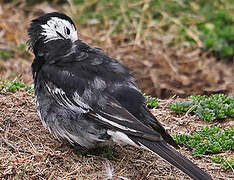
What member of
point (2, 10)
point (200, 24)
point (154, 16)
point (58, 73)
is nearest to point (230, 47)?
point (200, 24)

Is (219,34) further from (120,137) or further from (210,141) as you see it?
(120,137)

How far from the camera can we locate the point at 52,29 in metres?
5.94

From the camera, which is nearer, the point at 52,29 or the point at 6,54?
the point at 52,29

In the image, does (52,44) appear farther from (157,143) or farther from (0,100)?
(157,143)

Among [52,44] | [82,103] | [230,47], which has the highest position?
[52,44]

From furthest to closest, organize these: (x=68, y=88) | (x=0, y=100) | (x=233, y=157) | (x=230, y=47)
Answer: (x=230, y=47) → (x=0, y=100) → (x=233, y=157) → (x=68, y=88)

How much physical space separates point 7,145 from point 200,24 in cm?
739

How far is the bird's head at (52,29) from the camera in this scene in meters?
5.93

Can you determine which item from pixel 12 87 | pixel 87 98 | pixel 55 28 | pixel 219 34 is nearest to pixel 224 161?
pixel 87 98

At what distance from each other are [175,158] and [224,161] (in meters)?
1.14

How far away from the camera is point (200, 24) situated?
1180 cm

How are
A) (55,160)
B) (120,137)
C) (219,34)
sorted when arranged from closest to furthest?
(120,137) → (55,160) → (219,34)

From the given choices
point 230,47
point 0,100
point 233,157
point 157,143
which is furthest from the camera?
point 230,47

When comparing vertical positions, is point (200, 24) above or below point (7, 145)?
below
